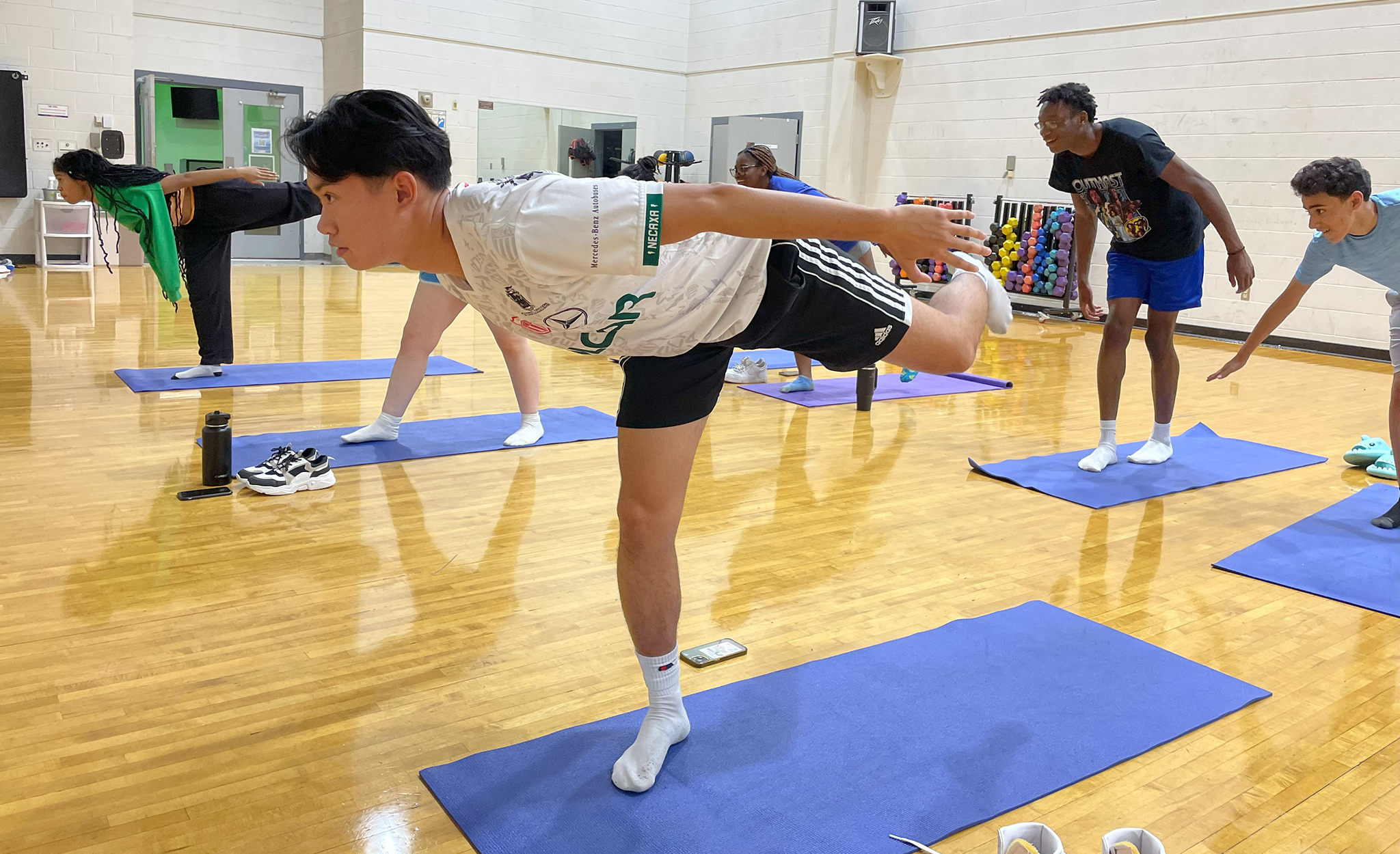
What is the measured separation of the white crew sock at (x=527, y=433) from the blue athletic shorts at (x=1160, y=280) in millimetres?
2331

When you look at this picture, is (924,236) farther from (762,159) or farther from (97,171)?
(97,171)

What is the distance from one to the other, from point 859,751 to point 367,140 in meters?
1.31

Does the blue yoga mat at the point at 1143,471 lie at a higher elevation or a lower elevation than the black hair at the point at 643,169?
lower

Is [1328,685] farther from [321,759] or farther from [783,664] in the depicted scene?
[321,759]

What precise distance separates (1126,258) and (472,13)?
10.2 metres

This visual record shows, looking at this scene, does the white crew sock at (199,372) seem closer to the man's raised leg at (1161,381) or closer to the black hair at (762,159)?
the black hair at (762,159)

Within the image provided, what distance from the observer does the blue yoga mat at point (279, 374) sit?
477 centimetres

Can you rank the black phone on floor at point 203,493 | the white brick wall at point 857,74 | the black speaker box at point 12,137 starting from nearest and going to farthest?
the black phone on floor at point 203,493 < the white brick wall at point 857,74 < the black speaker box at point 12,137

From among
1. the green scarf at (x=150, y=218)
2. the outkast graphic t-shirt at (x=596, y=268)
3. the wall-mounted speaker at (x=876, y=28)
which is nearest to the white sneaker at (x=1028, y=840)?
the outkast graphic t-shirt at (x=596, y=268)

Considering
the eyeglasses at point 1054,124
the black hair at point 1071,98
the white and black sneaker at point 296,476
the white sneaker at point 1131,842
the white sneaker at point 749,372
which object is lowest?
the white sneaker at point 1131,842

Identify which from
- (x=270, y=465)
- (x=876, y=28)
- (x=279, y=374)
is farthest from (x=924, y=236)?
(x=876, y=28)

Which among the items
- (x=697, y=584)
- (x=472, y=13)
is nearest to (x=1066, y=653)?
(x=697, y=584)

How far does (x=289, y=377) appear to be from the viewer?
503cm

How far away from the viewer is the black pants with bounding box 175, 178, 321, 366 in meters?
4.64
